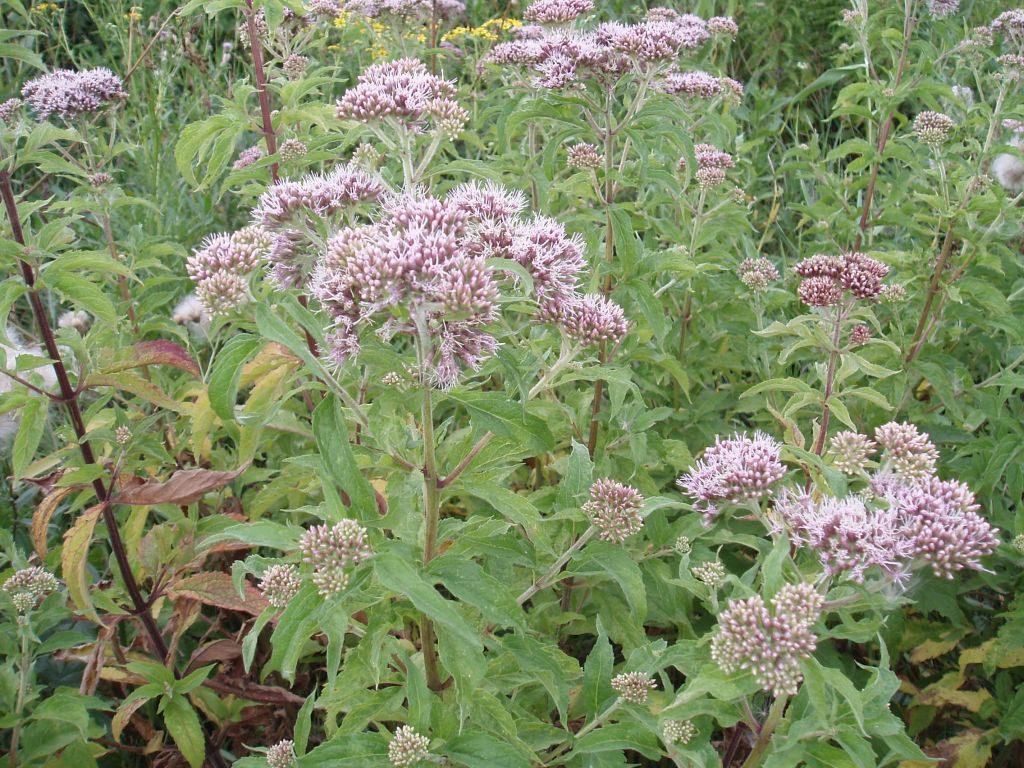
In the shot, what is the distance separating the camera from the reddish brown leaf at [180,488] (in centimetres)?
274

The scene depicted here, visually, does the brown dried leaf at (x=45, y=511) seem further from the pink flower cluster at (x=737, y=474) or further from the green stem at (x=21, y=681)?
the pink flower cluster at (x=737, y=474)

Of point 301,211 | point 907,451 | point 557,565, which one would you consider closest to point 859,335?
point 907,451

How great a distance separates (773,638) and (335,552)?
93 centimetres

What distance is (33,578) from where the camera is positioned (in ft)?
9.20

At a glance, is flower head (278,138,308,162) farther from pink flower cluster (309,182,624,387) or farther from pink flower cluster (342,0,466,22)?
pink flower cluster (342,0,466,22)

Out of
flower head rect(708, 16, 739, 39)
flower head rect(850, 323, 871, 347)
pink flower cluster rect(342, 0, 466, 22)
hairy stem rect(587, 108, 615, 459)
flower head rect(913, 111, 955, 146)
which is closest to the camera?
flower head rect(850, 323, 871, 347)

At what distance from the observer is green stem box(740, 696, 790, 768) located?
1984 mm

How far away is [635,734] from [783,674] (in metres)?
0.54

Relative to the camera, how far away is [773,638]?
5.67ft

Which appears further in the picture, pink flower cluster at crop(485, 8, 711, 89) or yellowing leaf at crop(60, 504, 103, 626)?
pink flower cluster at crop(485, 8, 711, 89)

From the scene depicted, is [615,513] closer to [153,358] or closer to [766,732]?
[766,732]

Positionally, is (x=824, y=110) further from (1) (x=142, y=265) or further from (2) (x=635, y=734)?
(2) (x=635, y=734)

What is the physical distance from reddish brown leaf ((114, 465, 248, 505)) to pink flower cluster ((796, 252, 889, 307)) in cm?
195

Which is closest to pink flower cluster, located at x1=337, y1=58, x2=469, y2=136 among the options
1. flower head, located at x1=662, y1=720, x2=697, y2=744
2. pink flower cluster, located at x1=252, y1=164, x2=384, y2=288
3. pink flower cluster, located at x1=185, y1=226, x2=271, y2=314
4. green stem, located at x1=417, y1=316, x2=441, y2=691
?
pink flower cluster, located at x1=252, y1=164, x2=384, y2=288
